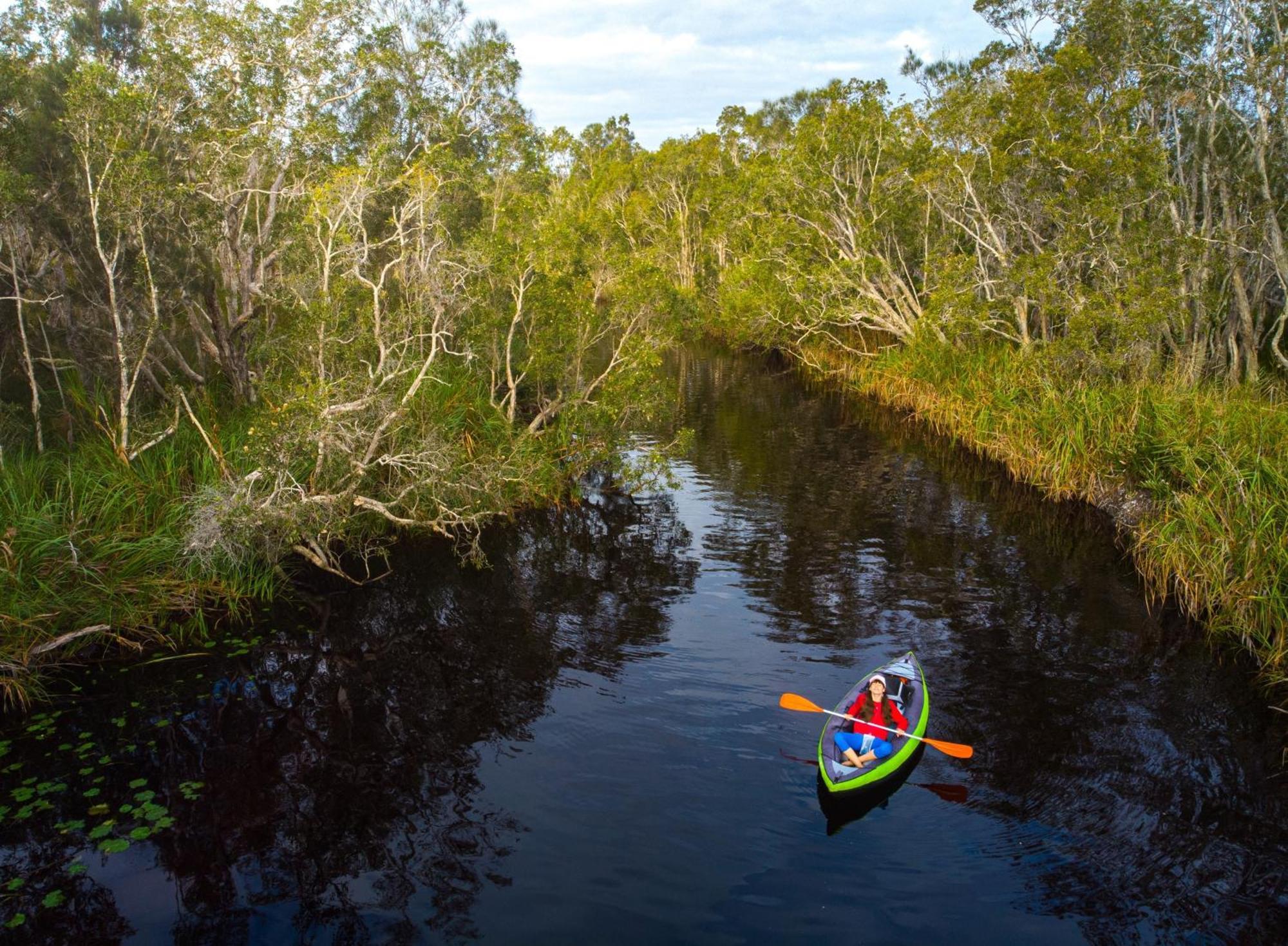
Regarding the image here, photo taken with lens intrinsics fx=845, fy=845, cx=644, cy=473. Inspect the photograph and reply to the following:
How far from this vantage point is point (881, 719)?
9398 millimetres

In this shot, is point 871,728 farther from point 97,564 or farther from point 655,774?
point 97,564

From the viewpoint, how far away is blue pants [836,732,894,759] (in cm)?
890

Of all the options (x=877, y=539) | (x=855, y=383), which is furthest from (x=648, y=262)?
(x=855, y=383)

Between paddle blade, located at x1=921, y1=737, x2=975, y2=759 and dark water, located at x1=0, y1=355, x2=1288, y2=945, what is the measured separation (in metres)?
0.19

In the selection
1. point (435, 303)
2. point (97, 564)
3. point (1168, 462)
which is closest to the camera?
point (97, 564)

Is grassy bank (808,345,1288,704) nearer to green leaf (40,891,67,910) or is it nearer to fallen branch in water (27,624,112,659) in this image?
green leaf (40,891,67,910)

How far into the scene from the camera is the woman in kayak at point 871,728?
8844mm

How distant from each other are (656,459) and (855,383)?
17.0 metres

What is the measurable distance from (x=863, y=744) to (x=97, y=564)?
33.1ft

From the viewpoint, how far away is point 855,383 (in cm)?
3244

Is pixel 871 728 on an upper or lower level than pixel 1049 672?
upper

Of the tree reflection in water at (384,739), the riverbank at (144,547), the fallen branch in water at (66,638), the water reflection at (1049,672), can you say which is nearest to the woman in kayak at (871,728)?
the water reflection at (1049,672)

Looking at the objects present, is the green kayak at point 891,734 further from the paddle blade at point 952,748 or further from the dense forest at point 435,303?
the dense forest at point 435,303

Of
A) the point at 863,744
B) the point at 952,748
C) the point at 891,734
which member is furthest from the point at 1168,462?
the point at 863,744
